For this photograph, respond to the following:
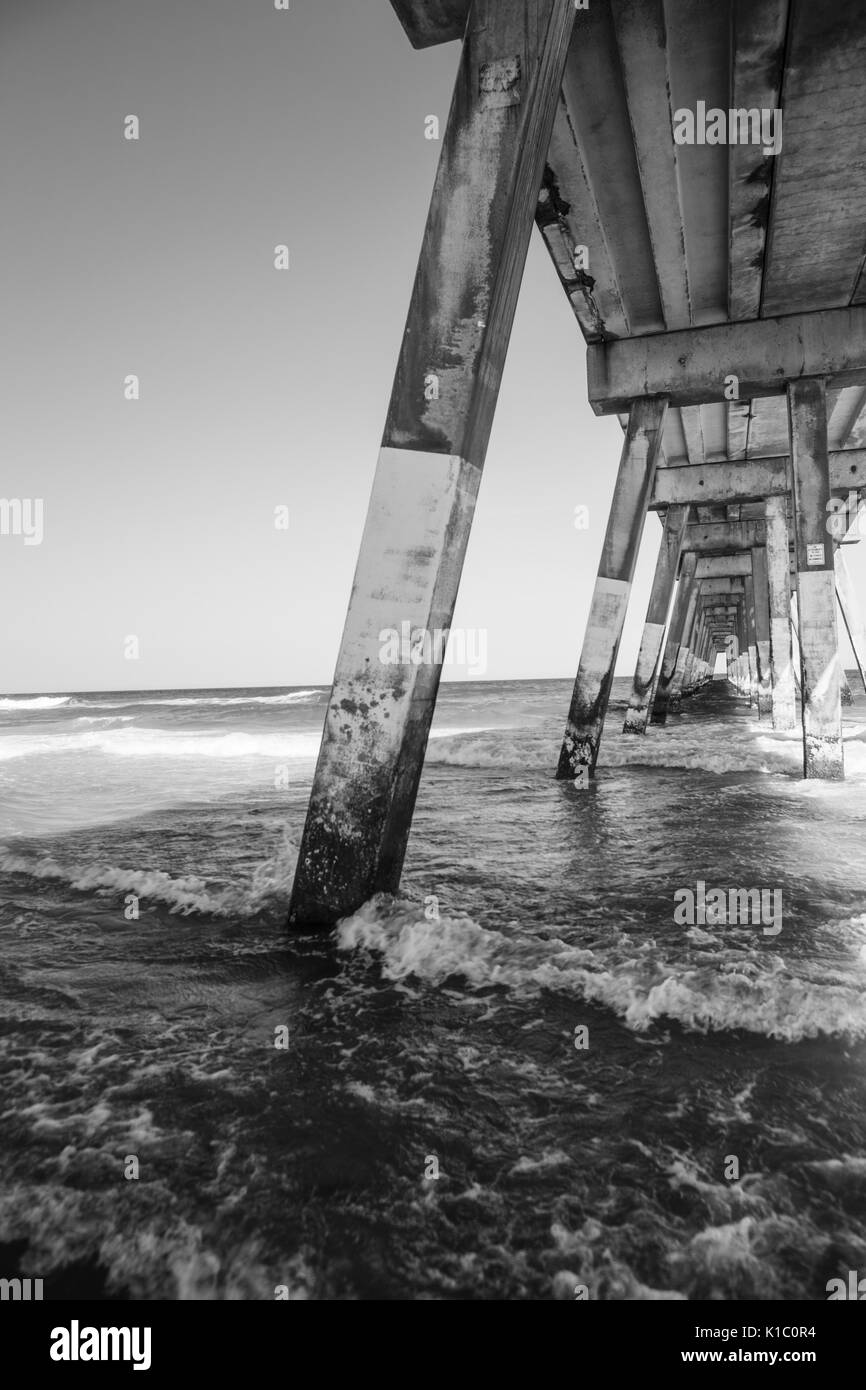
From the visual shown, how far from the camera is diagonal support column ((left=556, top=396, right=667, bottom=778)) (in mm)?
9828

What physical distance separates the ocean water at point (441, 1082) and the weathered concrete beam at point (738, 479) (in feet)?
41.6

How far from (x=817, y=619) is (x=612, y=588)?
280 cm

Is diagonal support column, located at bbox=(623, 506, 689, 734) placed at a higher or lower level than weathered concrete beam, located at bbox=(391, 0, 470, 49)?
lower

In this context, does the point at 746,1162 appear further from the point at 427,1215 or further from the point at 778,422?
the point at 778,422

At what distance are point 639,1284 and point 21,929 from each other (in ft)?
12.9

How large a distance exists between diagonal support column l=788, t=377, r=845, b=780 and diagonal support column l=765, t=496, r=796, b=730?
765 centimetres

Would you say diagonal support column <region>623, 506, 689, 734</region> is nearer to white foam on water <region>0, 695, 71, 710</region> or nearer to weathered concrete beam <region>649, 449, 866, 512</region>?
weathered concrete beam <region>649, 449, 866, 512</region>

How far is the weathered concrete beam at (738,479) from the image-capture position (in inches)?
603

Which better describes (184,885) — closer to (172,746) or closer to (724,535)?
(172,746)

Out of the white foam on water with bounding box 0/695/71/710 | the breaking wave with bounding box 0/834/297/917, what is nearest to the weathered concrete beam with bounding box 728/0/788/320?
the breaking wave with bounding box 0/834/297/917

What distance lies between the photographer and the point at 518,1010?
290cm

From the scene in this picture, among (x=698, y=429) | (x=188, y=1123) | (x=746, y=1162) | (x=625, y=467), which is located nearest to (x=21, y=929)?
(x=188, y=1123)

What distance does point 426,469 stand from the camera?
12.2ft
